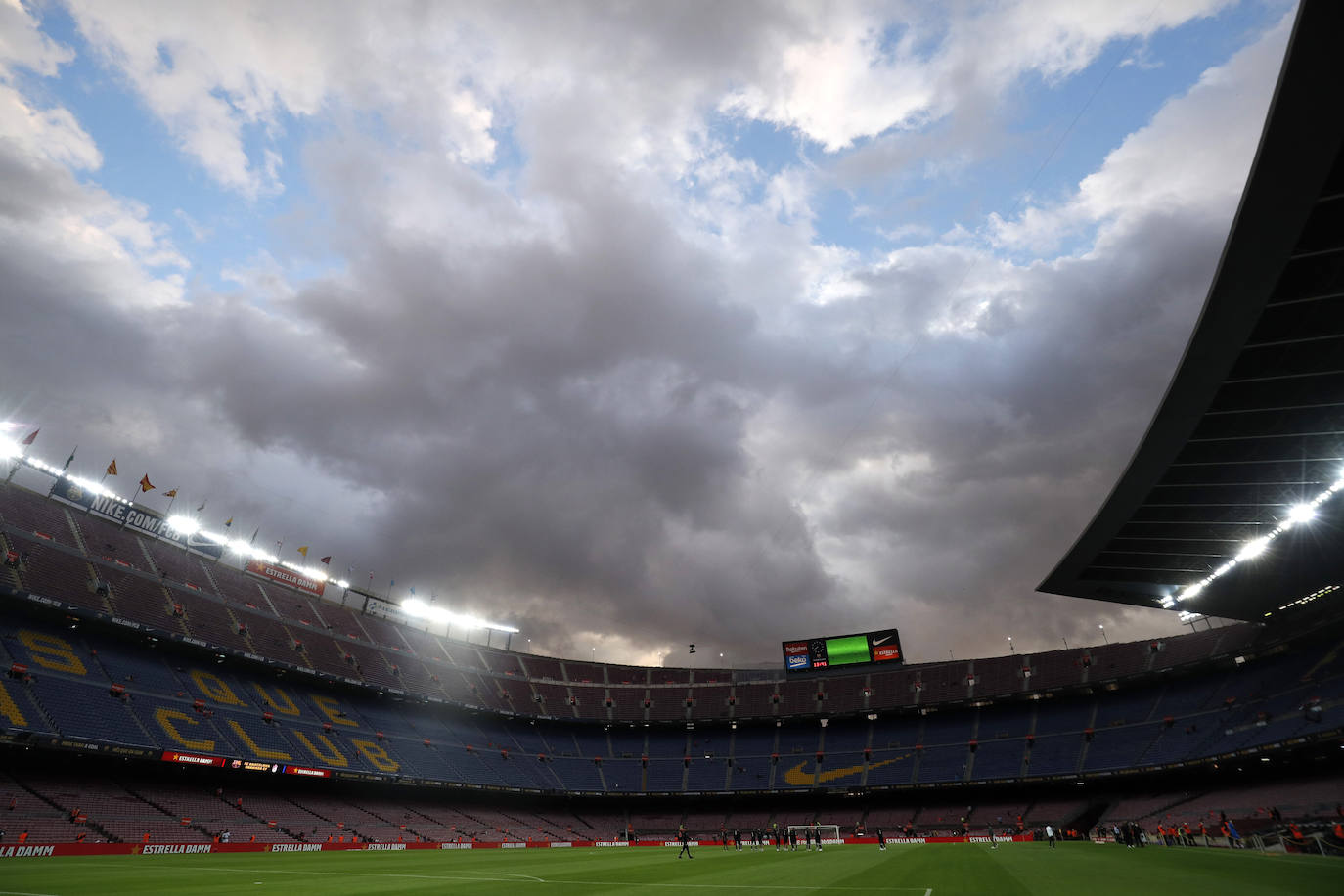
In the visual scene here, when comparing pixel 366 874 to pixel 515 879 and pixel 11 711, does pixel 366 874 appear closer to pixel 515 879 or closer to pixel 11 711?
pixel 515 879

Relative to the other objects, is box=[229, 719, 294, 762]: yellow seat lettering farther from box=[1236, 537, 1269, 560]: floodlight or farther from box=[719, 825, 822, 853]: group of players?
box=[1236, 537, 1269, 560]: floodlight

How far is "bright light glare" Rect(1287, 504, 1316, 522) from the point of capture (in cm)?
3256

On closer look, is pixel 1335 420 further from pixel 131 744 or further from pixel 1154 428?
pixel 131 744

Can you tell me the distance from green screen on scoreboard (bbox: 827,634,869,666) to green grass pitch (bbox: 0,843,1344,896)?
46.5 m

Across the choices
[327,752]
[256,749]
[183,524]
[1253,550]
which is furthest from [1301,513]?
[183,524]

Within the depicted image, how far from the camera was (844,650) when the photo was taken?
244 ft

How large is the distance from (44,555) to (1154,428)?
66918mm

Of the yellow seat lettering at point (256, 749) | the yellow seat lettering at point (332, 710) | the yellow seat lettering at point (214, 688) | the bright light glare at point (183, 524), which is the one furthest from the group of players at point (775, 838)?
the bright light glare at point (183, 524)

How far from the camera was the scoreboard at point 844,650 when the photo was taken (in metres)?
72.9

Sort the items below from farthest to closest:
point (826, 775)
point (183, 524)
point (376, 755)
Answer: point (826, 775), point (183, 524), point (376, 755)

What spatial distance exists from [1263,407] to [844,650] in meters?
56.0

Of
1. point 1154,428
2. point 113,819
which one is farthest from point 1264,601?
point 113,819

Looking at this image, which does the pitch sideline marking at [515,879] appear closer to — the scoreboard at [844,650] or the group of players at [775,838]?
the group of players at [775,838]

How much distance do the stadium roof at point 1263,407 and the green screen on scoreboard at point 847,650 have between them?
1282 inches
